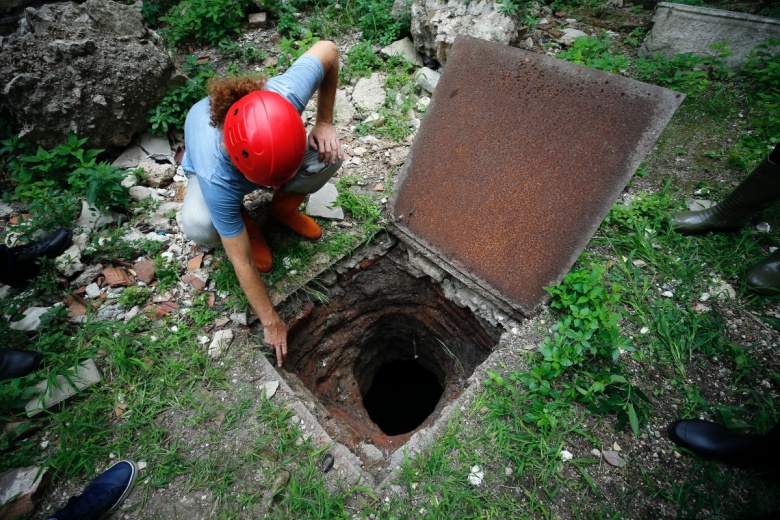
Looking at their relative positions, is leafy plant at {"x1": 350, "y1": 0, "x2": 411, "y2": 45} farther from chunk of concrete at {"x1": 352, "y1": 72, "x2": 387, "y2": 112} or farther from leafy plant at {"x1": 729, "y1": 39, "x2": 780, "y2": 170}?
leafy plant at {"x1": 729, "y1": 39, "x2": 780, "y2": 170}

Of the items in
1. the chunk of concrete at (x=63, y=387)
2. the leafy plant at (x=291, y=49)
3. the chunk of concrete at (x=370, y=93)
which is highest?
the leafy plant at (x=291, y=49)

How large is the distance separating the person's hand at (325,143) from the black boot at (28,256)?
1.56 m

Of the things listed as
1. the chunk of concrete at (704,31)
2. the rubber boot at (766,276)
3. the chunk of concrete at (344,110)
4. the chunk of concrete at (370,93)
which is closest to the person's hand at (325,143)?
the chunk of concrete at (344,110)

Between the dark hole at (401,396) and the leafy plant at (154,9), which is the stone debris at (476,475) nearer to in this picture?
the dark hole at (401,396)

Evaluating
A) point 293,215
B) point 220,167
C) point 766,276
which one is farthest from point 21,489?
point 766,276

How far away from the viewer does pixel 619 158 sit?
161cm

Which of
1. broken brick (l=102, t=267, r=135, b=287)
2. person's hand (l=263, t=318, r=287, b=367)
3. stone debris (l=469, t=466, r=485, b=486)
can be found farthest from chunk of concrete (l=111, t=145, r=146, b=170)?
stone debris (l=469, t=466, r=485, b=486)

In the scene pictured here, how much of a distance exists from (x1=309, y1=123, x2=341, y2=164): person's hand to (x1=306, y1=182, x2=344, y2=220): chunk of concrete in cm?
42

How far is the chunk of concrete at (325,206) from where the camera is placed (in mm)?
2328

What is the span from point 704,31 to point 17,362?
478 cm

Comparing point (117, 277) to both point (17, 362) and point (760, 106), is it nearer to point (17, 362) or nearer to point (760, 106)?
point (17, 362)

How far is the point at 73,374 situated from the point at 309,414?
1097 millimetres

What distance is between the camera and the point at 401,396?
11.2ft

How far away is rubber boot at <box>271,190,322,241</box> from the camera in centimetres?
208
